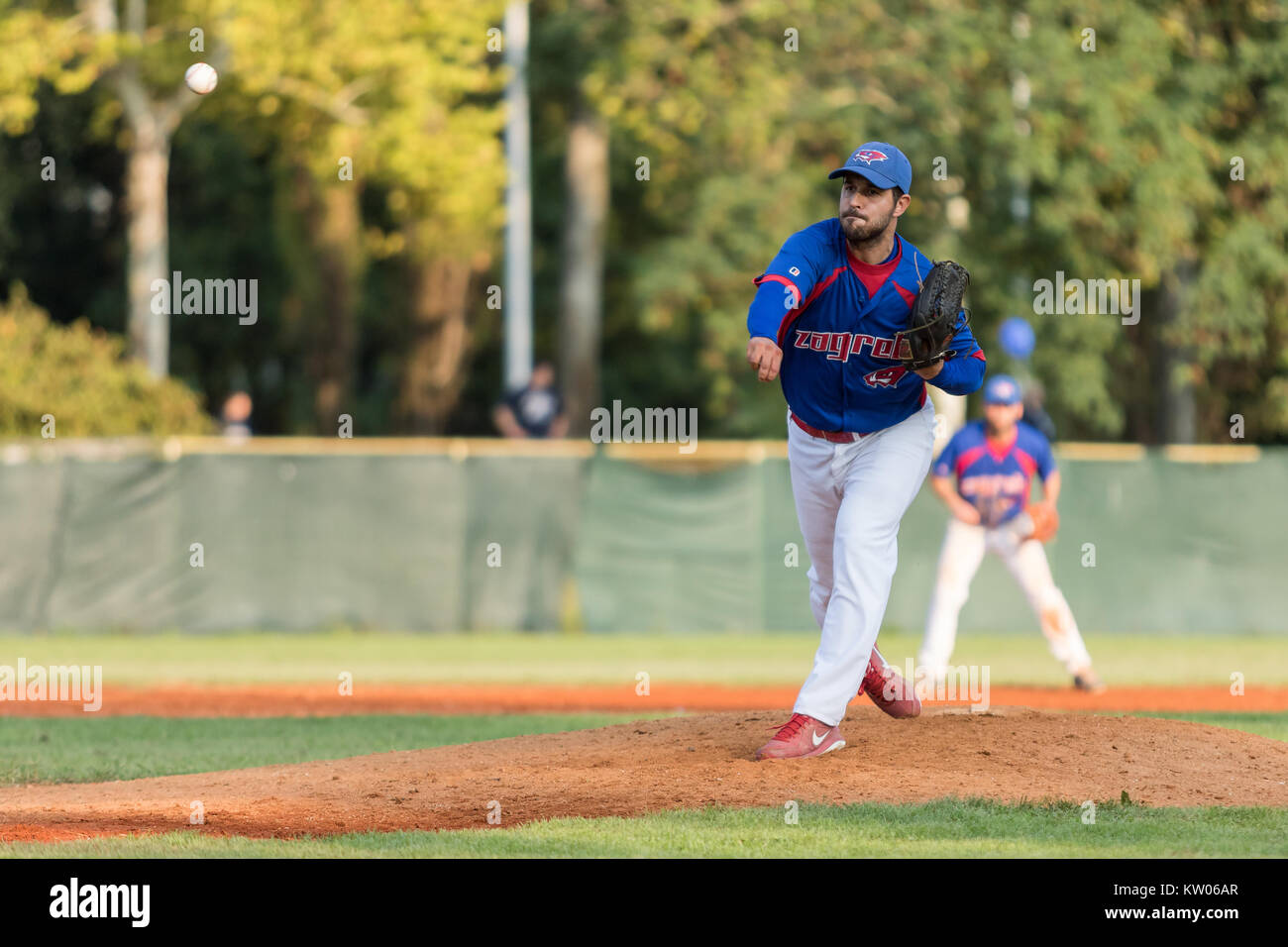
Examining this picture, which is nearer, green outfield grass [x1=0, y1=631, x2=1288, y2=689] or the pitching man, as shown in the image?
the pitching man

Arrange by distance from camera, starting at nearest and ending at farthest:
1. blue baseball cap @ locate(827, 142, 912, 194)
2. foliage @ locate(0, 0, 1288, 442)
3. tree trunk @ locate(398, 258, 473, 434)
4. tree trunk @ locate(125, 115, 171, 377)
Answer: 1. blue baseball cap @ locate(827, 142, 912, 194)
2. foliage @ locate(0, 0, 1288, 442)
3. tree trunk @ locate(125, 115, 171, 377)
4. tree trunk @ locate(398, 258, 473, 434)

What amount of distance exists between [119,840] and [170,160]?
110 ft

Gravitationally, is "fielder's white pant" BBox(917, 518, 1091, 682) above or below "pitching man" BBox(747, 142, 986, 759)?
below

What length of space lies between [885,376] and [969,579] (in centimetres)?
606

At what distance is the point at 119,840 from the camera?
662 centimetres

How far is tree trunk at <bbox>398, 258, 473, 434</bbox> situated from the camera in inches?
1364

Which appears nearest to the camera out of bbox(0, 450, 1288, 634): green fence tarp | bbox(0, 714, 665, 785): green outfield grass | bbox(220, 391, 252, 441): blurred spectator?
bbox(0, 714, 665, 785): green outfield grass

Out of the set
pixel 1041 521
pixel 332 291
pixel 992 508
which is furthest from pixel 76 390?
pixel 332 291

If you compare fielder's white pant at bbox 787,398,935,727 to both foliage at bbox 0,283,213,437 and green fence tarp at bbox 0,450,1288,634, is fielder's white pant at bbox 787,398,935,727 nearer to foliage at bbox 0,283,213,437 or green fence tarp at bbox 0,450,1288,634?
green fence tarp at bbox 0,450,1288,634

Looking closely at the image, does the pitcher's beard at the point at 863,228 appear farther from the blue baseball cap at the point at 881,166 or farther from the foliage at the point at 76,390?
the foliage at the point at 76,390

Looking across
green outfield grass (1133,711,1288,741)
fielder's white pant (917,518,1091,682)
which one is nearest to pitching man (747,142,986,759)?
green outfield grass (1133,711,1288,741)

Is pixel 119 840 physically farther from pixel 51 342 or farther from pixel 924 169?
pixel 924 169

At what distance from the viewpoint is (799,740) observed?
762cm
